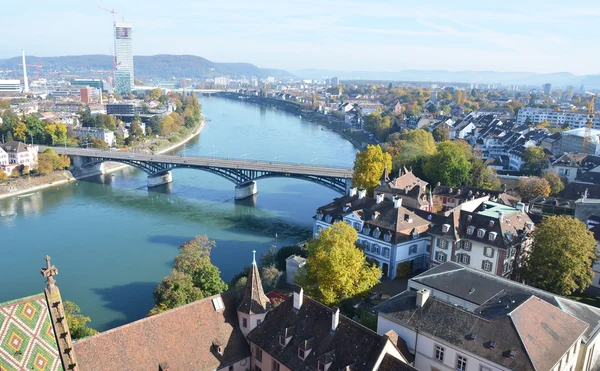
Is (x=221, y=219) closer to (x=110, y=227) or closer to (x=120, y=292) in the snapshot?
(x=110, y=227)

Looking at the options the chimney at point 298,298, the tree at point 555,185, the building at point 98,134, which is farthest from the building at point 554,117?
the chimney at point 298,298

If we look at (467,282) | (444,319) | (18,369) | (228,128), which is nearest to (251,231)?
(467,282)

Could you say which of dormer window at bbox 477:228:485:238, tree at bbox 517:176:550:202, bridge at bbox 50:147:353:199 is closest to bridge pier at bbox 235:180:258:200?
bridge at bbox 50:147:353:199

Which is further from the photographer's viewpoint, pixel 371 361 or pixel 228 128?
pixel 228 128

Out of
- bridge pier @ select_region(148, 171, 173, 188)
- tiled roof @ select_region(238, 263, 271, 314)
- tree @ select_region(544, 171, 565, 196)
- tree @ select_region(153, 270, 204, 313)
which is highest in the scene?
tiled roof @ select_region(238, 263, 271, 314)

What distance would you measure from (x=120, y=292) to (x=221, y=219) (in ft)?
57.9

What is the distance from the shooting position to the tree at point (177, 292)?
2425 cm

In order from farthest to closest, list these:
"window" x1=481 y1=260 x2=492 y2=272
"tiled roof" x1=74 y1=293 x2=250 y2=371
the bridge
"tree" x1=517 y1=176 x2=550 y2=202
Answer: the bridge < "tree" x1=517 y1=176 x2=550 y2=202 < "window" x1=481 y1=260 x2=492 y2=272 < "tiled roof" x1=74 y1=293 x2=250 y2=371

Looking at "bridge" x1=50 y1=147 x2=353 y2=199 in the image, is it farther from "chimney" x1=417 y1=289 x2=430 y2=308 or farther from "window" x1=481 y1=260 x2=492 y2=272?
"chimney" x1=417 y1=289 x2=430 y2=308

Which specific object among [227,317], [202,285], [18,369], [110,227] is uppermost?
[18,369]

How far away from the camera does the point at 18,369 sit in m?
12.7

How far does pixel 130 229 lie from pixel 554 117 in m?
93.4

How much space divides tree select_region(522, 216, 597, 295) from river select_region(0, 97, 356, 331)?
63.1 feet

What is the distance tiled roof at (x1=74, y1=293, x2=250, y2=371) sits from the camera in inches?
623
